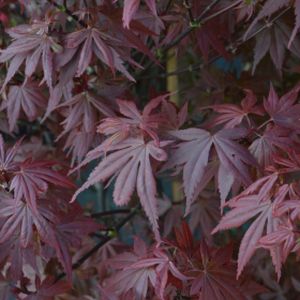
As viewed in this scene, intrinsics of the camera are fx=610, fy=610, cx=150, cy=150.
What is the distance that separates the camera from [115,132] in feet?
3.28

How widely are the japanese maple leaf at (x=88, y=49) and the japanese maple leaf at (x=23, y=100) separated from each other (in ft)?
0.80

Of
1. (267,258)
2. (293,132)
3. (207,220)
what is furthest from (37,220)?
(267,258)

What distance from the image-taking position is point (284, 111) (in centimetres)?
103

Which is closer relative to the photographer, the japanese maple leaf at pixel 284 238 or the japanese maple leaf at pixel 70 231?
the japanese maple leaf at pixel 284 238

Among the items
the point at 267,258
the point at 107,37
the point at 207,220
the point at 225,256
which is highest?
the point at 107,37

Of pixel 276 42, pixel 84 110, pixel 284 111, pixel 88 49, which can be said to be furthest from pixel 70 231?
pixel 276 42

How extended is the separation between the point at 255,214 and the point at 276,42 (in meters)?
0.49

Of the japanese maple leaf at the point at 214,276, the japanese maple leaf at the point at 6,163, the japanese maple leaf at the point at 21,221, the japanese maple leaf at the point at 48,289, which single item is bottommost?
the japanese maple leaf at the point at 48,289

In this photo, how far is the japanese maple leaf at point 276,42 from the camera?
1.27m

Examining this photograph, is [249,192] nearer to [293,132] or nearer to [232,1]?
[293,132]

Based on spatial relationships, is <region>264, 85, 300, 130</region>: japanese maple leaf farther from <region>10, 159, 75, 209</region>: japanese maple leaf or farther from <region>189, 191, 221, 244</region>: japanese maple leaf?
<region>189, 191, 221, 244</region>: japanese maple leaf

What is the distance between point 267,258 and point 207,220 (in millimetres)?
198

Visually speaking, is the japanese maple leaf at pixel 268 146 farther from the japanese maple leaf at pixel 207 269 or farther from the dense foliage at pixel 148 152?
the japanese maple leaf at pixel 207 269

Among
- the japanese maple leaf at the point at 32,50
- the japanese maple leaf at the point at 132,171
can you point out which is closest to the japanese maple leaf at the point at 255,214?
the japanese maple leaf at the point at 132,171
